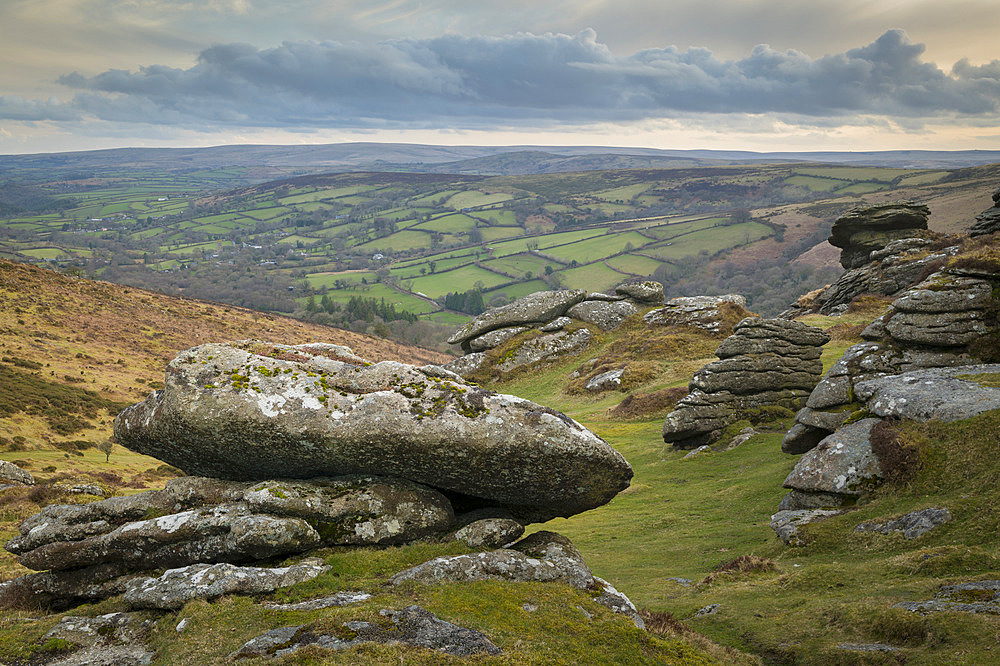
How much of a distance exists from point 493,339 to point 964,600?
5248 centimetres

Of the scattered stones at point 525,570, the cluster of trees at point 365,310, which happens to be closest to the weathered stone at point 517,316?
the scattered stones at point 525,570

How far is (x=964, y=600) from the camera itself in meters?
12.5

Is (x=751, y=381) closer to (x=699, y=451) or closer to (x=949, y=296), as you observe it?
(x=699, y=451)

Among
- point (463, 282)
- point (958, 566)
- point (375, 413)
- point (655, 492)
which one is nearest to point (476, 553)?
point (375, 413)

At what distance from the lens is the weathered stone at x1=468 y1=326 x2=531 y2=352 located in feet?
208

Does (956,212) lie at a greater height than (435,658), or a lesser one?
greater

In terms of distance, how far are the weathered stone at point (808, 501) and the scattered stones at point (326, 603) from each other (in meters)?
16.0

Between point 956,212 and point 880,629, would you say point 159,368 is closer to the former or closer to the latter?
point 880,629

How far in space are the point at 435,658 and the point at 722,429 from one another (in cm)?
2762

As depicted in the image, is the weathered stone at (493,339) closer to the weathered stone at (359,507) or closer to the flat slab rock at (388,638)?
the weathered stone at (359,507)

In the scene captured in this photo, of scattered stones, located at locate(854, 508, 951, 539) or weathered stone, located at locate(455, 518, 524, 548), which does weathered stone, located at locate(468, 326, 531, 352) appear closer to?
weathered stone, located at locate(455, 518, 524, 548)

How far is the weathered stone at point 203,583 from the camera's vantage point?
12.8 meters

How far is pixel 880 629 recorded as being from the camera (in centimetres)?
1248

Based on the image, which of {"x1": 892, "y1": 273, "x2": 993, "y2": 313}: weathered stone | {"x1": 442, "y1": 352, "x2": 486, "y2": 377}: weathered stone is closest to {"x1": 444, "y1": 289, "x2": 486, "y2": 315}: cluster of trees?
{"x1": 442, "y1": 352, "x2": 486, "y2": 377}: weathered stone
